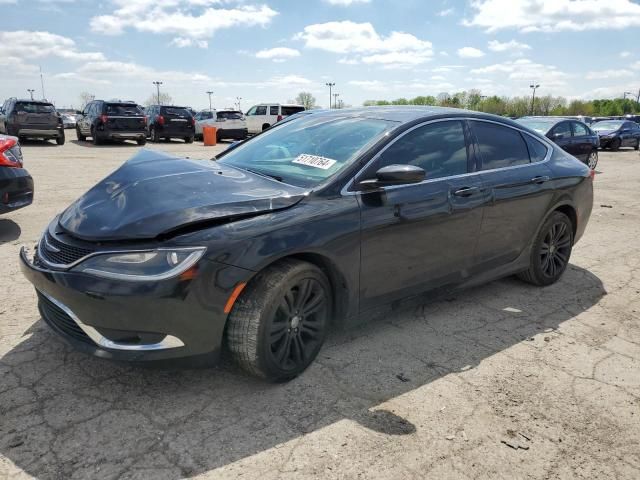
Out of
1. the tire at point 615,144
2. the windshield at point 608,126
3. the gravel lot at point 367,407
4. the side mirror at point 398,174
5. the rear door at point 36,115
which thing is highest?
the rear door at point 36,115

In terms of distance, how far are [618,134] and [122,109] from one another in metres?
21.3

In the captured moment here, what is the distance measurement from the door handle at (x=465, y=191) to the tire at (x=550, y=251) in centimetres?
111

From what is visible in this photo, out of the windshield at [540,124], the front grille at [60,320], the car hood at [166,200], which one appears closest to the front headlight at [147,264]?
the car hood at [166,200]

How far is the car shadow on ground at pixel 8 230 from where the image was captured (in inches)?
227

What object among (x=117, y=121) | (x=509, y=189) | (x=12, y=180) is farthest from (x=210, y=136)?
(x=509, y=189)

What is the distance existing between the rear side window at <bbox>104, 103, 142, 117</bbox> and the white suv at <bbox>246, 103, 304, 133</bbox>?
7379 millimetres

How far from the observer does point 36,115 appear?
18750mm

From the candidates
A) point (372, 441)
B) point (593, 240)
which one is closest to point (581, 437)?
point (372, 441)

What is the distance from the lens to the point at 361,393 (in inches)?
116

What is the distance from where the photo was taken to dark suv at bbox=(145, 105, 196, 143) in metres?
22.3

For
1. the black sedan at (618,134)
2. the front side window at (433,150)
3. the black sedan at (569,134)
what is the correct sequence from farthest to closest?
the black sedan at (618,134) → the black sedan at (569,134) → the front side window at (433,150)

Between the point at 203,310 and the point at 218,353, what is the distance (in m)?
0.29

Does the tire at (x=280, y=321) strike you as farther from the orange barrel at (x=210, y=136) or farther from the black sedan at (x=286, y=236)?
the orange barrel at (x=210, y=136)

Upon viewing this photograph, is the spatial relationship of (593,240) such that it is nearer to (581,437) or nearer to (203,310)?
(581,437)
